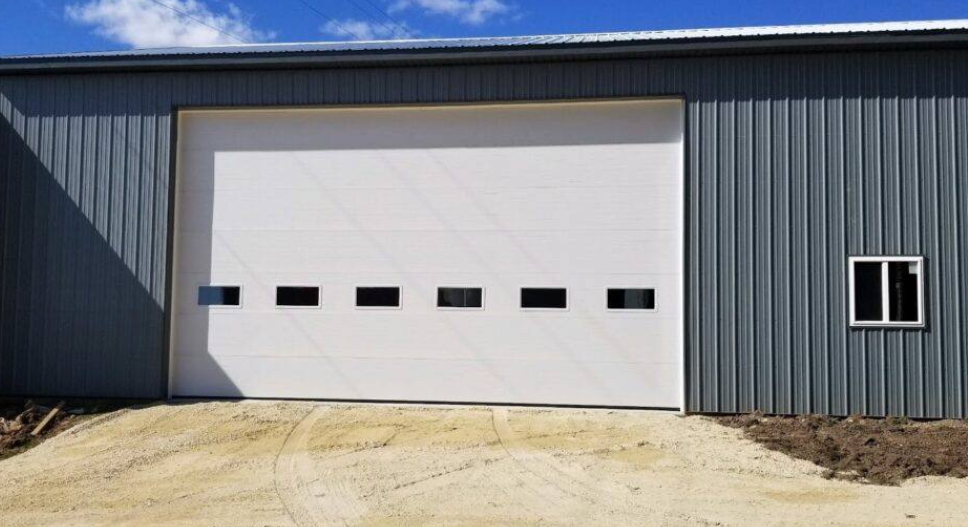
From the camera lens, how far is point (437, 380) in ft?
38.9

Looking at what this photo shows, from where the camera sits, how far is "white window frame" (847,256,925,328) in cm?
1072

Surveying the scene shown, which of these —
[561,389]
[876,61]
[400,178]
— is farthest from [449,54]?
[876,61]

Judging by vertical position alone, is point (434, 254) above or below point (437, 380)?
above

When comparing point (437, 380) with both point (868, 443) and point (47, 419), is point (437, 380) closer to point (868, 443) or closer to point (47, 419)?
point (47, 419)

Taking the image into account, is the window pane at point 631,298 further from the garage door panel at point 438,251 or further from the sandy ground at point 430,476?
the sandy ground at point 430,476

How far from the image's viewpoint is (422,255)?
12.0 m

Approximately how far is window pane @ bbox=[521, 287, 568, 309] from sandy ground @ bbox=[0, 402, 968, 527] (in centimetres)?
166

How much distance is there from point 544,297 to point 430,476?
4413 millimetres

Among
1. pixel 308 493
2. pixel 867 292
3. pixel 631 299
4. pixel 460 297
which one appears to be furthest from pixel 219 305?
pixel 867 292

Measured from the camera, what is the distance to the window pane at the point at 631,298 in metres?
11.5

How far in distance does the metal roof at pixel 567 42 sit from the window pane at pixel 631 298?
12.3 feet

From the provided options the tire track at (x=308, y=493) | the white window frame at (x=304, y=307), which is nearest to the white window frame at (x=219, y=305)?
the white window frame at (x=304, y=307)

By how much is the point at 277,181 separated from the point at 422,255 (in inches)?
109

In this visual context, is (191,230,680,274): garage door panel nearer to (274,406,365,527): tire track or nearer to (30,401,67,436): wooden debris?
(30,401,67,436): wooden debris
